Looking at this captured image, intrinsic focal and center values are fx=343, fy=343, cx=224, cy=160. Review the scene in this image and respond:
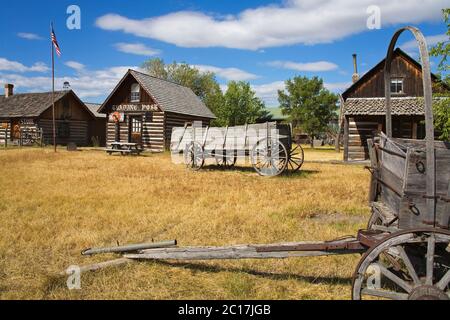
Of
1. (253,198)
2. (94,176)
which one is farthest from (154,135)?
(253,198)

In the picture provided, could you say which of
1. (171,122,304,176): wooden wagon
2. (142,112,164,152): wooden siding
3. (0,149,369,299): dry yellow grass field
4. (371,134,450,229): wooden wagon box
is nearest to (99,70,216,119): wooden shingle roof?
(142,112,164,152): wooden siding

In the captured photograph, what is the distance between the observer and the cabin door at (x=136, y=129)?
24672mm

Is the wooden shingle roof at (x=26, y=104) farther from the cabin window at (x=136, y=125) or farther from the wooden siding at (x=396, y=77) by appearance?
the wooden siding at (x=396, y=77)

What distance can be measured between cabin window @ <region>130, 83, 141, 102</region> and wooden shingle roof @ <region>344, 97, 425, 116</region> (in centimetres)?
1392

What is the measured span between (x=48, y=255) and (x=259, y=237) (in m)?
2.74

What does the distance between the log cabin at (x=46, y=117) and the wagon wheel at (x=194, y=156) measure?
20.7m

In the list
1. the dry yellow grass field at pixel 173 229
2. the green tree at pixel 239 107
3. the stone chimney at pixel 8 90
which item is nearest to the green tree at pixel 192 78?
the green tree at pixel 239 107

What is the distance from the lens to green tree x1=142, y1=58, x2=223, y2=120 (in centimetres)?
5303

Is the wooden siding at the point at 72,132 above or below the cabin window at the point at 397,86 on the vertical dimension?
below

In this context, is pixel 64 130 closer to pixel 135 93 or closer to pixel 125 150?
pixel 135 93

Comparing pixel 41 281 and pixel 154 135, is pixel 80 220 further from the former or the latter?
pixel 154 135

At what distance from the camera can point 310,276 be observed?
12.1 feet

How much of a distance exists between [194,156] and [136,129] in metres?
13.4

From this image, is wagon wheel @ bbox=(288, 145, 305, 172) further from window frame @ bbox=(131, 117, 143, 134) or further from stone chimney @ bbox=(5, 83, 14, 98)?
stone chimney @ bbox=(5, 83, 14, 98)
